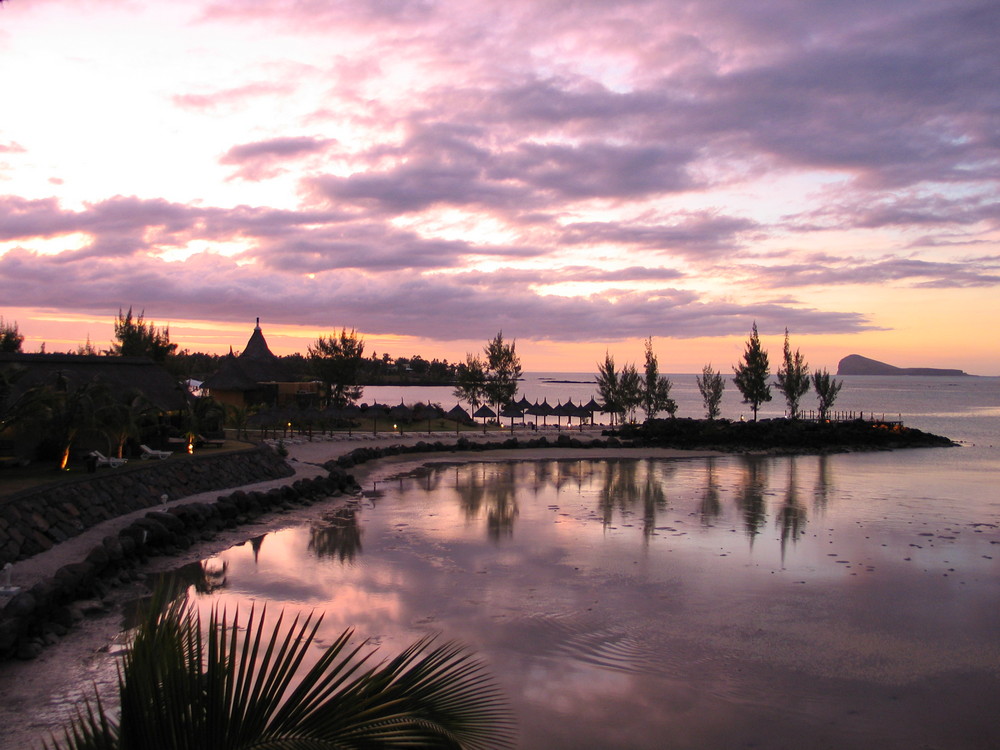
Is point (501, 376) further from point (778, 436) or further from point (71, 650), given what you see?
point (71, 650)

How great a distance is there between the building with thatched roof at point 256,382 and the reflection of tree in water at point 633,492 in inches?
811

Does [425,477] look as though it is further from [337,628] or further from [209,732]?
Answer: [209,732]

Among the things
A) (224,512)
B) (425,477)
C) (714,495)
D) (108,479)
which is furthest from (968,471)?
(108,479)

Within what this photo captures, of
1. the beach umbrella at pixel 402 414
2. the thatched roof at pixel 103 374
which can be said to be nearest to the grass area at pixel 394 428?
the beach umbrella at pixel 402 414

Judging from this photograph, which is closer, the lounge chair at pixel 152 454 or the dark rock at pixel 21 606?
the dark rock at pixel 21 606

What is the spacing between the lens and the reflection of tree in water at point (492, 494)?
1873 cm

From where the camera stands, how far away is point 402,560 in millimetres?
14500

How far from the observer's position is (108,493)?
1617 centimetres

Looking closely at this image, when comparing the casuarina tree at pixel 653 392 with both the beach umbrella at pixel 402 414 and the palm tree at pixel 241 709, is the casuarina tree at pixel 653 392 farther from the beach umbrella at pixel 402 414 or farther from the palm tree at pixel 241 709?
the palm tree at pixel 241 709

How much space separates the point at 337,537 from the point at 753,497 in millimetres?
13156

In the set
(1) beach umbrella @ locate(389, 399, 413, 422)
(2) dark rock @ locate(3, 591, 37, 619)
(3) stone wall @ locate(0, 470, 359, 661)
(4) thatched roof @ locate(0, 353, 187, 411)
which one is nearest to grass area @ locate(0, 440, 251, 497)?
(3) stone wall @ locate(0, 470, 359, 661)

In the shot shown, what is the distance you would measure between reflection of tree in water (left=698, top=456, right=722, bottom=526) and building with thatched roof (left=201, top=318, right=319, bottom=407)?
83.0 feet

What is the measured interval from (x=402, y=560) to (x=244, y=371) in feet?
105

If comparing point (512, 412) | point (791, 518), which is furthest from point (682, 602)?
point (512, 412)
